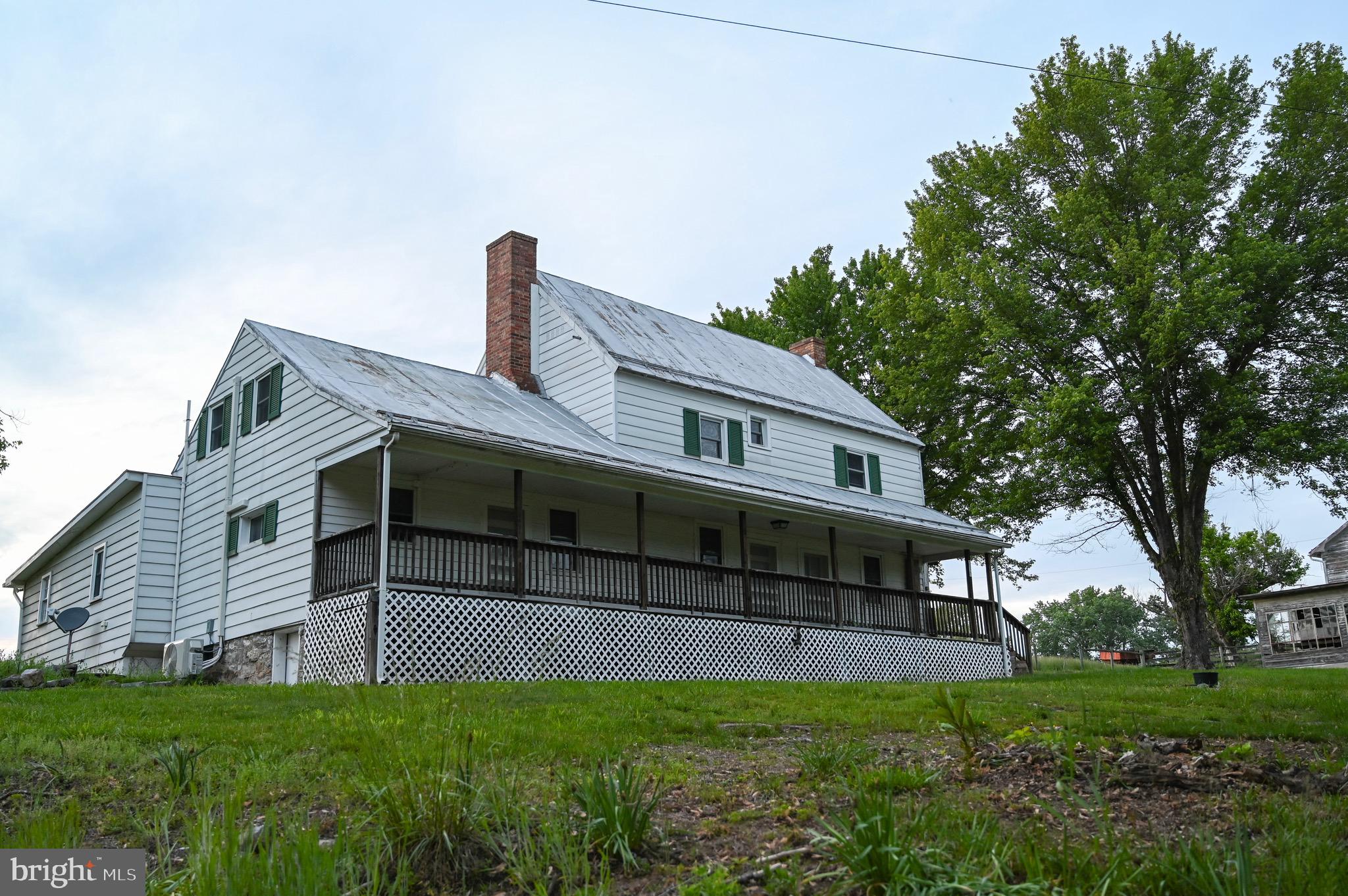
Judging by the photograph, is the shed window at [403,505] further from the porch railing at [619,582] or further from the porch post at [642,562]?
the porch post at [642,562]

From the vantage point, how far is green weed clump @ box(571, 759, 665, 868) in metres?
4.82

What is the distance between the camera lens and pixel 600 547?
21.4 meters

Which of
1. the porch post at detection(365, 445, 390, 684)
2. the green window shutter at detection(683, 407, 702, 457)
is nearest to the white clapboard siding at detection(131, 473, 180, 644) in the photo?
the porch post at detection(365, 445, 390, 684)

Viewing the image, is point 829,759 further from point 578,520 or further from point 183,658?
point 183,658

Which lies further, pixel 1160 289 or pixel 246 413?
pixel 1160 289

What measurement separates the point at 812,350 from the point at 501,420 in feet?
49.7

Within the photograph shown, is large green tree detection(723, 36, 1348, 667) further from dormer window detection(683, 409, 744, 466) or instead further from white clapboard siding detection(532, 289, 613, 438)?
white clapboard siding detection(532, 289, 613, 438)

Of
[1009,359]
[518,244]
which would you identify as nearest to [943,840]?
[518,244]

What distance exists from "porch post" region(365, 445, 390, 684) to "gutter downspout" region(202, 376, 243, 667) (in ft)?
19.0

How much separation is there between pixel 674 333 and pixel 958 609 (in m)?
8.93

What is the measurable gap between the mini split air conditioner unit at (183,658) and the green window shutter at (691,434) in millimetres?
9784

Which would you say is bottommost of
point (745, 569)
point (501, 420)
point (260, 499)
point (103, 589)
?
point (745, 569)

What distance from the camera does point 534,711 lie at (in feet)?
33.0

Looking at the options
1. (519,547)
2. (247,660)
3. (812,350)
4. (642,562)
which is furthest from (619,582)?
(812,350)
